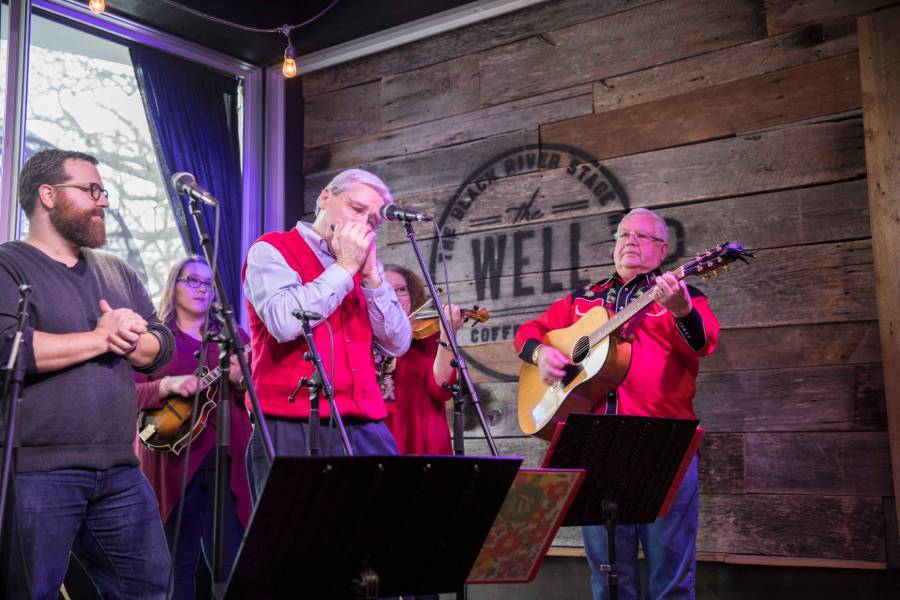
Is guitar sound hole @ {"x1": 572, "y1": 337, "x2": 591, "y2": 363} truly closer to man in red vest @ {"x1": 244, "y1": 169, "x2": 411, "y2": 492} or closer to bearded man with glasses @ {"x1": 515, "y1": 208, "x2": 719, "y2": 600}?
bearded man with glasses @ {"x1": 515, "y1": 208, "x2": 719, "y2": 600}

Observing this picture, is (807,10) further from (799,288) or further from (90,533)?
(90,533)

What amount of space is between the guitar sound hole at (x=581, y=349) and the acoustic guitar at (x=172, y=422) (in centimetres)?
156

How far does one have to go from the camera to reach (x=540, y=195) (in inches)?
192

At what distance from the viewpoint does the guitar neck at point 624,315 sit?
3.55 metres

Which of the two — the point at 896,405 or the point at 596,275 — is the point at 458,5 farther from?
the point at 896,405

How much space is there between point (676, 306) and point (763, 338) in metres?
0.89

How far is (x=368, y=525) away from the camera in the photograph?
6.40ft

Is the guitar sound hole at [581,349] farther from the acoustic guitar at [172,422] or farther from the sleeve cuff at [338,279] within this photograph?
the acoustic guitar at [172,422]

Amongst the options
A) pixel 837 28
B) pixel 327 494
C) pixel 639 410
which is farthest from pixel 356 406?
pixel 837 28

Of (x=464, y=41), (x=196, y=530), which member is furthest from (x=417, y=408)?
(x=464, y=41)

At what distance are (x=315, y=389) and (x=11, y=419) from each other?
0.78 m

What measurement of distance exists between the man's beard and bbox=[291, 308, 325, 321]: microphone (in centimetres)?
67

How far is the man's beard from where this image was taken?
2.67m

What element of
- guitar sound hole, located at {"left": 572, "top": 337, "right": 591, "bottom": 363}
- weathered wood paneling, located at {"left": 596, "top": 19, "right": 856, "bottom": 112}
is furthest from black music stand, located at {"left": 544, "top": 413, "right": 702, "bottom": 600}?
weathered wood paneling, located at {"left": 596, "top": 19, "right": 856, "bottom": 112}
